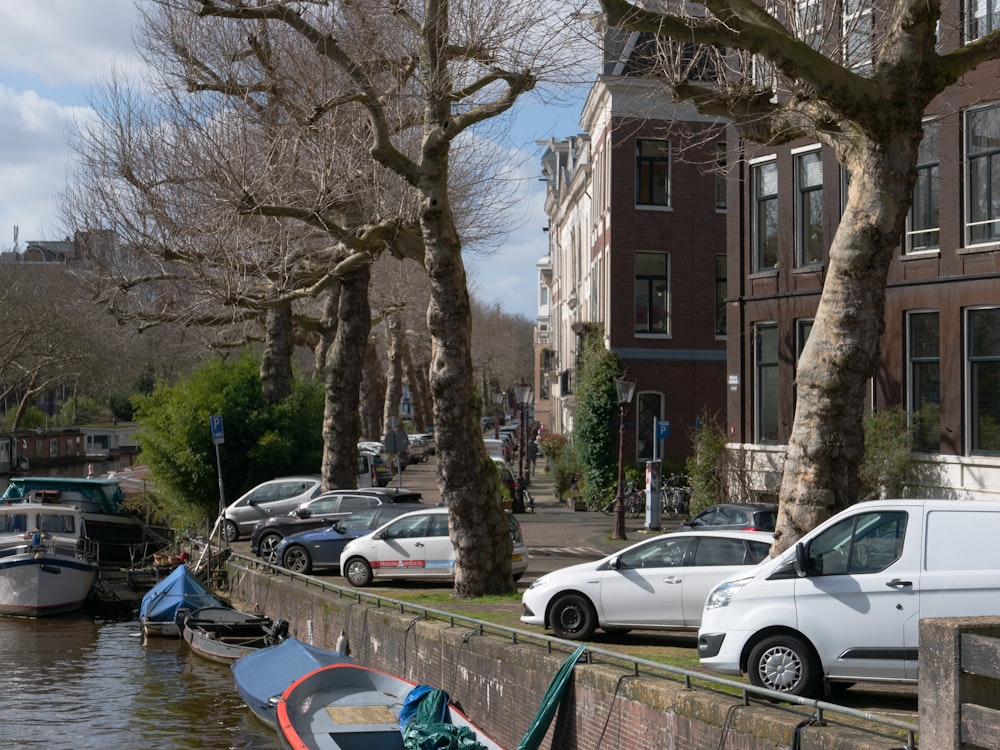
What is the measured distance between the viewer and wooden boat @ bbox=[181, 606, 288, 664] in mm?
21047

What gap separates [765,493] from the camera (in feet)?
92.4

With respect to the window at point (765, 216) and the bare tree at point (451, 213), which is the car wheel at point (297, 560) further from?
the window at point (765, 216)

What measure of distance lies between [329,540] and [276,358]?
12.2 m

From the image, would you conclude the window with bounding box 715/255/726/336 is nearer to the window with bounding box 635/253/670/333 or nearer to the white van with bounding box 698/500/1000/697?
the window with bounding box 635/253/670/333

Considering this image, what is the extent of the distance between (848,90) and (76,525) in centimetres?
2276

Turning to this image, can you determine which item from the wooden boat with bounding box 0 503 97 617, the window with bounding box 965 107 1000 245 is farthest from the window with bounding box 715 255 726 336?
the wooden boat with bounding box 0 503 97 617

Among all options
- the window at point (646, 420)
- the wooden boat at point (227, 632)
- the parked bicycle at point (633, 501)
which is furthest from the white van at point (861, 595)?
the window at point (646, 420)

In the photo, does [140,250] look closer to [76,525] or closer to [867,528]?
[76,525]

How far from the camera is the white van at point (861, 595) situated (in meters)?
10.3

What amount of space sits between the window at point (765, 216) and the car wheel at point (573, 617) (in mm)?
15794

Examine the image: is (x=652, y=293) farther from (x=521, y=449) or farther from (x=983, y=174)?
(x=983, y=174)

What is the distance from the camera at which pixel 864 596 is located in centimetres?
1059

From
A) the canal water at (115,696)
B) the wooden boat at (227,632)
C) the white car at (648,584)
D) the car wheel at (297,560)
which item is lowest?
the canal water at (115,696)

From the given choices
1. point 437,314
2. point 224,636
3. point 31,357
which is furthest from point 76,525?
point 31,357
